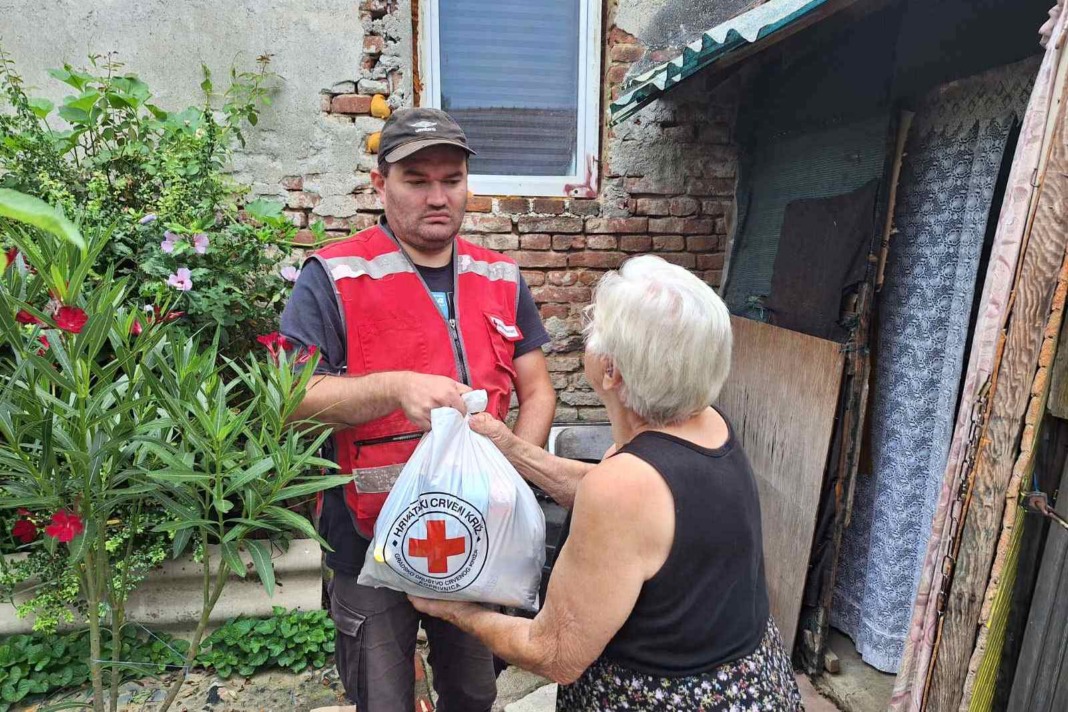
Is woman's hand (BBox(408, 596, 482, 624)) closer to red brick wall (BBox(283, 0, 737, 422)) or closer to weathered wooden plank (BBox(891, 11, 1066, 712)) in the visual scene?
weathered wooden plank (BBox(891, 11, 1066, 712))

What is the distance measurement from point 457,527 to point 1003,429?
119 cm

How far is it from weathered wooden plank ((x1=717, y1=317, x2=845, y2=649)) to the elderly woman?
1429mm

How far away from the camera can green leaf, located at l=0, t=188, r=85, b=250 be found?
37 centimetres

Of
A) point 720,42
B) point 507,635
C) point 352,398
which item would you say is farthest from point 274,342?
point 720,42

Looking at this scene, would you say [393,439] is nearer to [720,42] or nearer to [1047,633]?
[1047,633]

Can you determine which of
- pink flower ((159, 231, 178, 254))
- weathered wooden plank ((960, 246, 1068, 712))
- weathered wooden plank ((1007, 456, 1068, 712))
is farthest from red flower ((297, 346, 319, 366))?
weathered wooden plank ((1007, 456, 1068, 712))

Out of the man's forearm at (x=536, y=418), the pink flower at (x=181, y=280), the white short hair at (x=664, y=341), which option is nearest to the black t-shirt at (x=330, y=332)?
the man's forearm at (x=536, y=418)

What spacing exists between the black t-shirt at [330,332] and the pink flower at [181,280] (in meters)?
1.02

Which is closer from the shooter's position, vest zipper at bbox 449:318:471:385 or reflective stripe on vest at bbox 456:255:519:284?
vest zipper at bbox 449:318:471:385

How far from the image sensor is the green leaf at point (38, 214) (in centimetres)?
37

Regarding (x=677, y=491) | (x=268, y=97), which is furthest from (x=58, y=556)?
(x=677, y=491)

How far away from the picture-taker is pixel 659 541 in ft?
3.68

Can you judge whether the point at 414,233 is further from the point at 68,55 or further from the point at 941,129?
the point at 68,55

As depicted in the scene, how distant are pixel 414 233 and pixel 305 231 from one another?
153 cm
